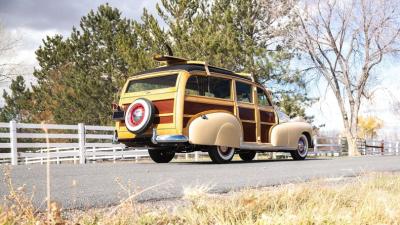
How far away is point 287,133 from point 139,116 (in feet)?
14.1

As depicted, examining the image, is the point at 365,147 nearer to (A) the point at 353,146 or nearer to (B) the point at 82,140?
(A) the point at 353,146

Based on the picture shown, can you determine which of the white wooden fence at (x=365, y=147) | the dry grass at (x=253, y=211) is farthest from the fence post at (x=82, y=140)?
the white wooden fence at (x=365, y=147)

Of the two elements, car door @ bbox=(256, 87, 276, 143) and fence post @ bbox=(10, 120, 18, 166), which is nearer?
car door @ bbox=(256, 87, 276, 143)

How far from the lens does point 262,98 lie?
12.4 m

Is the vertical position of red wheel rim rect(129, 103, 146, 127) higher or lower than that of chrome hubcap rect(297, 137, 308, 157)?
higher

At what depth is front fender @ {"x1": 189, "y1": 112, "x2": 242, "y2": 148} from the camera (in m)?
10.0

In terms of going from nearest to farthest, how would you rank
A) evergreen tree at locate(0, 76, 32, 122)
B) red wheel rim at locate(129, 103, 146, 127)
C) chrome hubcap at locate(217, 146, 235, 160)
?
red wheel rim at locate(129, 103, 146, 127), chrome hubcap at locate(217, 146, 235, 160), evergreen tree at locate(0, 76, 32, 122)

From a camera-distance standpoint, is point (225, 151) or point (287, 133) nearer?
point (225, 151)

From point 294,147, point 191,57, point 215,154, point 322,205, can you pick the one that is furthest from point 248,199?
point 191,57

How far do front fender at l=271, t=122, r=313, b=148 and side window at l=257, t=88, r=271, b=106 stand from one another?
64cm

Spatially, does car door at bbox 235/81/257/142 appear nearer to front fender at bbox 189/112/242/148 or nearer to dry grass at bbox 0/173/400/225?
front fender at bbox 189/112/242/148

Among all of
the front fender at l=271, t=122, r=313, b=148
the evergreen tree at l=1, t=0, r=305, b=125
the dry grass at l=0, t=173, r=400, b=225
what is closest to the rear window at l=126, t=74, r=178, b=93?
the front fender at l=271, t=122, r=313, b=148

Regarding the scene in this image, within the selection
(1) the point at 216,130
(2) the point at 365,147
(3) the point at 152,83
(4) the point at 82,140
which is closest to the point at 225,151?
(1) the point at 216,130

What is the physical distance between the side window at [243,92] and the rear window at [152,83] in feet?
5.74
